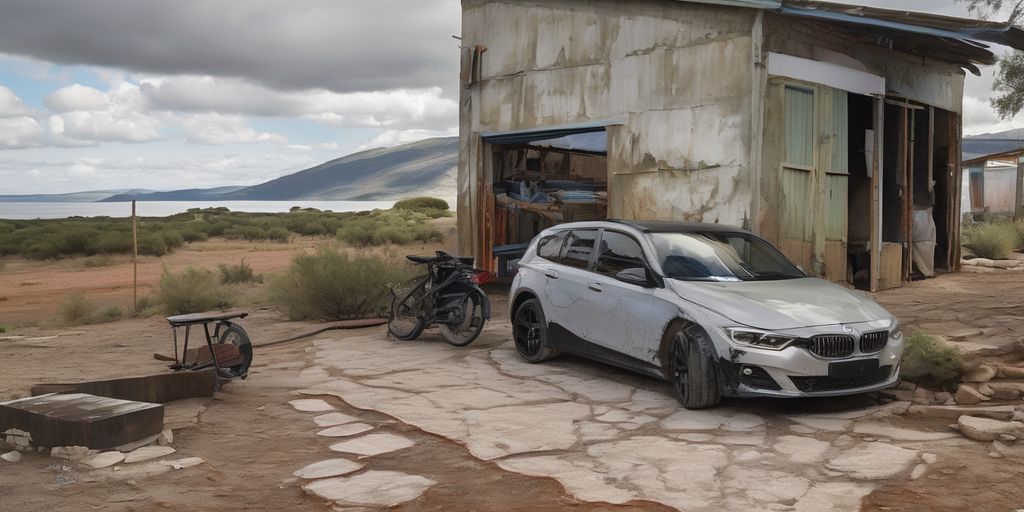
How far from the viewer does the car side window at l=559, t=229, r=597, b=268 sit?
888 centimetres

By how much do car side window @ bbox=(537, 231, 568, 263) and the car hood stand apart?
2.03 metres

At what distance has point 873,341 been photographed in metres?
6.87

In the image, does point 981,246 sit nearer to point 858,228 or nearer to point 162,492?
point 858,228

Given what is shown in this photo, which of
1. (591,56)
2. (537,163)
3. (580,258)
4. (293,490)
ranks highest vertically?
(591,56)

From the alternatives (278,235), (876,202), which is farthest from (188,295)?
(278,235)

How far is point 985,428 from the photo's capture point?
5.96 metres

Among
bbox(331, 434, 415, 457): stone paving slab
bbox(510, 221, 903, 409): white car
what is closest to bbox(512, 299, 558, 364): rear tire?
bbox(510, 221, 903, 409): white car

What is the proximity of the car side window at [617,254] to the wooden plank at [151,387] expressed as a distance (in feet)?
12.1

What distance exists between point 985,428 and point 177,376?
243 inches

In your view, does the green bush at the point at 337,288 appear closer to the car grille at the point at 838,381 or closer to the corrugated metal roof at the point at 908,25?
the corrugated metal roof at the point at 908,25

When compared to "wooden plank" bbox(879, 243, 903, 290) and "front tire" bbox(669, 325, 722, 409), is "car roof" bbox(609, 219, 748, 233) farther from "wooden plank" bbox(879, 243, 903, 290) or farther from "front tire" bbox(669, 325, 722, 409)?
"wooden plank" bbox(879, 243, 903, 290)

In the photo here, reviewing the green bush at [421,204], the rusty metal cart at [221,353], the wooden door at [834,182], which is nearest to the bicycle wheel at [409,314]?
the rusty metal cart at [221,353]

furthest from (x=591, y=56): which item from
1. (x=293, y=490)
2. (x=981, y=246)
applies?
(x=981, y=246)

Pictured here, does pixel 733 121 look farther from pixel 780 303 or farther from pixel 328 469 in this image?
pixel 328 469
